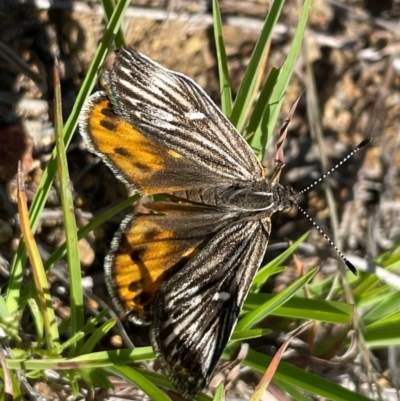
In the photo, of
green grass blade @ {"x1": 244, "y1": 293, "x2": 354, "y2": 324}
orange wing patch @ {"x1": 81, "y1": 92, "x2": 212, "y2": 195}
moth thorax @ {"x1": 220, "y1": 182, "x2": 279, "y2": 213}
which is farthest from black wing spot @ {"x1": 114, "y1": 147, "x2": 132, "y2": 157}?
green grass blade @ {"x1": 244, "y1": 293, "x2": 354, "y2": 324}

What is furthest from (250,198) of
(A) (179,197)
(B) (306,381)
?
(B) (306,381)

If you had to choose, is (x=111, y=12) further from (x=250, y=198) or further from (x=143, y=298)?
(x=143, y=298)

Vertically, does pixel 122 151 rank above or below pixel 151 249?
above

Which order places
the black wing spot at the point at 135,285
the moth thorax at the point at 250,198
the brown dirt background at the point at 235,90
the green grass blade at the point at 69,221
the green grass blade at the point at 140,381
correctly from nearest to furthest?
the green grass blade at the point at 69,221
the green grass blade at the point at 140,381
the black wing spot at the point at 135,285
the moth thorax at the point at 250,198
the brown dirt background at the point at 235,90

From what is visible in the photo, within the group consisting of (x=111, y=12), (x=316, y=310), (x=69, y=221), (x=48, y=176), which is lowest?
(x=316, y=310)

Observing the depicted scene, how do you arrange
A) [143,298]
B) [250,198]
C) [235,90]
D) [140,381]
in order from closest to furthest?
[140,381]
[143,298]
[250,198]
[235,90]

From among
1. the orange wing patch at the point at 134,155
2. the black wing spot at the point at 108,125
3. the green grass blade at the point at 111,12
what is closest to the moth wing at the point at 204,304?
the orange wing patch at the point at 134,155

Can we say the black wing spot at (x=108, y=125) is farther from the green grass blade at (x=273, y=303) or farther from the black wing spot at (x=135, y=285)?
the green grass blade at (x=273, y=303)
